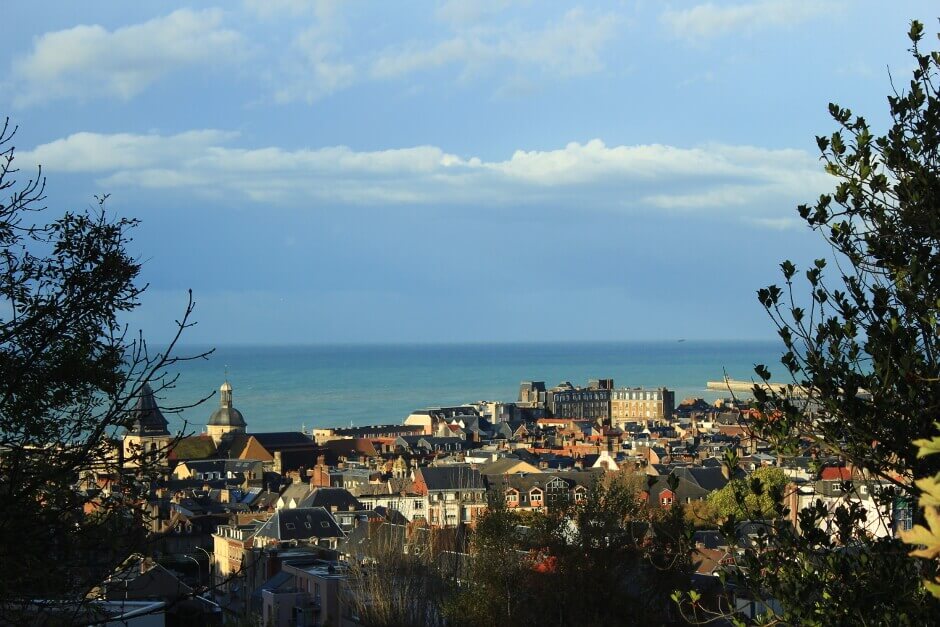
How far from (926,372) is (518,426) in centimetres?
9838

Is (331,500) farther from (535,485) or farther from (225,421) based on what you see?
(225,421)

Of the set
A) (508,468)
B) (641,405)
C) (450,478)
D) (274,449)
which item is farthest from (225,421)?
(641,405)

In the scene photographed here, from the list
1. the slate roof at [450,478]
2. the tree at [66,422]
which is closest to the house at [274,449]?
the slate roof at [450,478]

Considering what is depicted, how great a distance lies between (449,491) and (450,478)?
0.97 meters

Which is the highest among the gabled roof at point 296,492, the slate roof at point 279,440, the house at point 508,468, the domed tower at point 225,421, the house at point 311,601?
the domed tower at point 225,421

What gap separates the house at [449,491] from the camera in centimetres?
5388

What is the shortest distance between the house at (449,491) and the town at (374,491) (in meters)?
0.10

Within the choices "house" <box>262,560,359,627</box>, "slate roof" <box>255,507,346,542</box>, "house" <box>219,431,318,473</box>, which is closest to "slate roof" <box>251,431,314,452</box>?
"house" <box>219,431,318,473</box>

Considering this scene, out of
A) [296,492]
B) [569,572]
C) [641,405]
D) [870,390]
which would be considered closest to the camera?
[870,390]

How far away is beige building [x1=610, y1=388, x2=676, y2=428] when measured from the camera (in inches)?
4747

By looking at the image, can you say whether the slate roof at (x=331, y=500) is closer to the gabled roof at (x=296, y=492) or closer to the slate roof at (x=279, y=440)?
the gabled roof at (x=296, y=492)

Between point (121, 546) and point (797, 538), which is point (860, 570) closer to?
point (797, 538)

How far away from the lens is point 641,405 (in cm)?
12500

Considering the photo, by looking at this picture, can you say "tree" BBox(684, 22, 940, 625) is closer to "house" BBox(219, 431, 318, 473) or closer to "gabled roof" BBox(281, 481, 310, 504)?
"gabled roof" BBox(281, 481, 310, 504)
